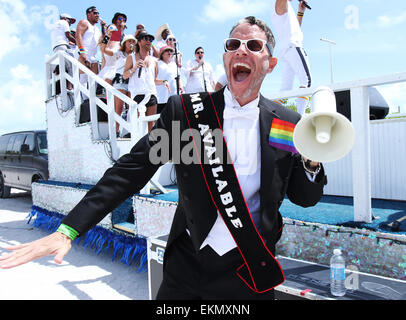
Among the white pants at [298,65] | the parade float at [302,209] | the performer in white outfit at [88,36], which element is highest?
the performer in white outfit at [88,36]

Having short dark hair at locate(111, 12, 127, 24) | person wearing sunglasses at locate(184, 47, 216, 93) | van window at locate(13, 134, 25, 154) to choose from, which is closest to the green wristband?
person wearing sunglasses at locate(184, 47, 216, 93)

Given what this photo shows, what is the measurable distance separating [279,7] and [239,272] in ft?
10.7

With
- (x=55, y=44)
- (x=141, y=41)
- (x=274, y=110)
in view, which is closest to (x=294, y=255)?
(x=274, y=110)

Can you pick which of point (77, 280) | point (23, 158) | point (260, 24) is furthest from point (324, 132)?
point (23, 158)

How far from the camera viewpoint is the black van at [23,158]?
8453mm

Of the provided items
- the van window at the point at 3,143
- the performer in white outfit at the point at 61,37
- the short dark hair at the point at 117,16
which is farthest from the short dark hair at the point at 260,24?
the van window at the point at 3,143

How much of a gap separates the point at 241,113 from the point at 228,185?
1.19 ft

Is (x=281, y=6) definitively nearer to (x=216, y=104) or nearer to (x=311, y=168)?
(x=216, y=104)

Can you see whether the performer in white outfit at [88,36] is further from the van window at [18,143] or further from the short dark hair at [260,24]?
the short dark hair at [260,24]

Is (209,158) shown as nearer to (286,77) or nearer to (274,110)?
(274,110)

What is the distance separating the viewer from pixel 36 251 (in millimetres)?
1306

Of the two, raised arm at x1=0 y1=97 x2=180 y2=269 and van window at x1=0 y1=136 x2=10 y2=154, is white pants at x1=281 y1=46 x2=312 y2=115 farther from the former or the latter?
van window at x1=0 y1=136 x2=10 y2=154

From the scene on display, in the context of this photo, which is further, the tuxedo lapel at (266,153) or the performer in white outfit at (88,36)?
the performer in white outfit at (88,36)

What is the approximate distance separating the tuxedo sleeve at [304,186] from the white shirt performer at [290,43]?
7.62ft
